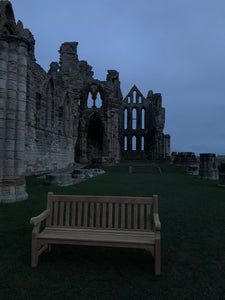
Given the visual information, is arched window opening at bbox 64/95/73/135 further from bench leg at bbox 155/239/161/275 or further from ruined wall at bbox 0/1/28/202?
bench leg at bbox 155/239/161/275

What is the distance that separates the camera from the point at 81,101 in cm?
2886

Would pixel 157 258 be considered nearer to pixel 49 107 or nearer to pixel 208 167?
pixel 208 167

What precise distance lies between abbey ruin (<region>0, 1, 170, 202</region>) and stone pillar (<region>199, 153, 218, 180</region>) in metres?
9.97

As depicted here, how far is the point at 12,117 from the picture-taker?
23.0 ft

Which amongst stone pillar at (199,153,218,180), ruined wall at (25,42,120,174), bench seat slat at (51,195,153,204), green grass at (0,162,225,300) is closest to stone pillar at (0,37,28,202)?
green grass at (0,162,225,300)

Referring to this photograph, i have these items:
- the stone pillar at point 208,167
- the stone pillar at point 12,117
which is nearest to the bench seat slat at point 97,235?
the stone pillar at point 12,117

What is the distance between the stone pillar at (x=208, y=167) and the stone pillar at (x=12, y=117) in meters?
11.9

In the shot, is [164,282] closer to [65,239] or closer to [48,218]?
[65,239]

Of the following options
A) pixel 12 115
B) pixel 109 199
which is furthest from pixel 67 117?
pixel 109 199

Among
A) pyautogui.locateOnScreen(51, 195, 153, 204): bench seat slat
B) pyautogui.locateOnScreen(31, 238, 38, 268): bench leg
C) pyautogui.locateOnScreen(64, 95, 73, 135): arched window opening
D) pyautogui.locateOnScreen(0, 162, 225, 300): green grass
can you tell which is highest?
pyautogui.locateOnScreen(64, 95, 73, 135): arched window opening

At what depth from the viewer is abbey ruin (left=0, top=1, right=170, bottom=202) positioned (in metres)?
6.98

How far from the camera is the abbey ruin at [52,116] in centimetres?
698

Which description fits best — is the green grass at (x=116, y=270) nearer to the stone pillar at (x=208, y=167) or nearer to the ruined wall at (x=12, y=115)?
the ruined wall at (x=12, y=115)

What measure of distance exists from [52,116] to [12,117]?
38.5 feet
